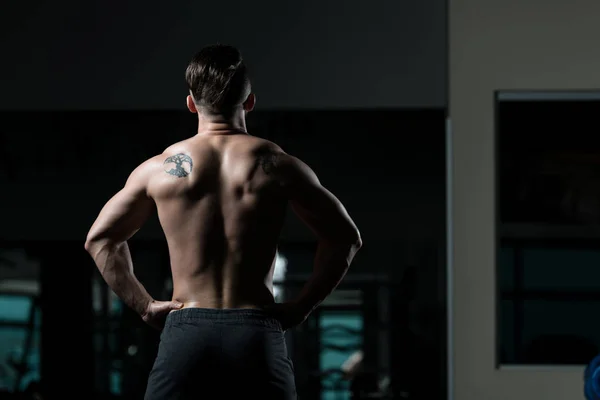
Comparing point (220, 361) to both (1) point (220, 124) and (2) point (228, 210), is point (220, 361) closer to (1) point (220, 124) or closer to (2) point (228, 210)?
(2) point (228, 210)

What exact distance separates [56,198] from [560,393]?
7.38ft

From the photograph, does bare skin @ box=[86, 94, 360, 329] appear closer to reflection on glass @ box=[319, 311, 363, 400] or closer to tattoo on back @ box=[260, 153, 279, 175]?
tattoo on back @ box=[260, 153, 279, 175]

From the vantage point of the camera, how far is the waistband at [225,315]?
1619 mm

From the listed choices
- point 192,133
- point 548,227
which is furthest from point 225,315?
point 548,227

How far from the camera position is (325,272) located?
1702mm

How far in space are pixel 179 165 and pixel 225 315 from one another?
0.29 m

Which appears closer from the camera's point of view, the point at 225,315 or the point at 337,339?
the point at 225,315

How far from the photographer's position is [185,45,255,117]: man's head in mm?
1642

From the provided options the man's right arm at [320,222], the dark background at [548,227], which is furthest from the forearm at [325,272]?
the dark background at [548,227]

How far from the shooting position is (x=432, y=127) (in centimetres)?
362

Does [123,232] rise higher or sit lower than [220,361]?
higher

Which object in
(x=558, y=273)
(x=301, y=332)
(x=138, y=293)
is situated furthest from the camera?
(x=558, y=273)

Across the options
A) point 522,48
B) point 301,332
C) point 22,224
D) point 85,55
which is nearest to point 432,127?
point 522,48

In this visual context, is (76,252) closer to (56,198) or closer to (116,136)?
(56,198)
